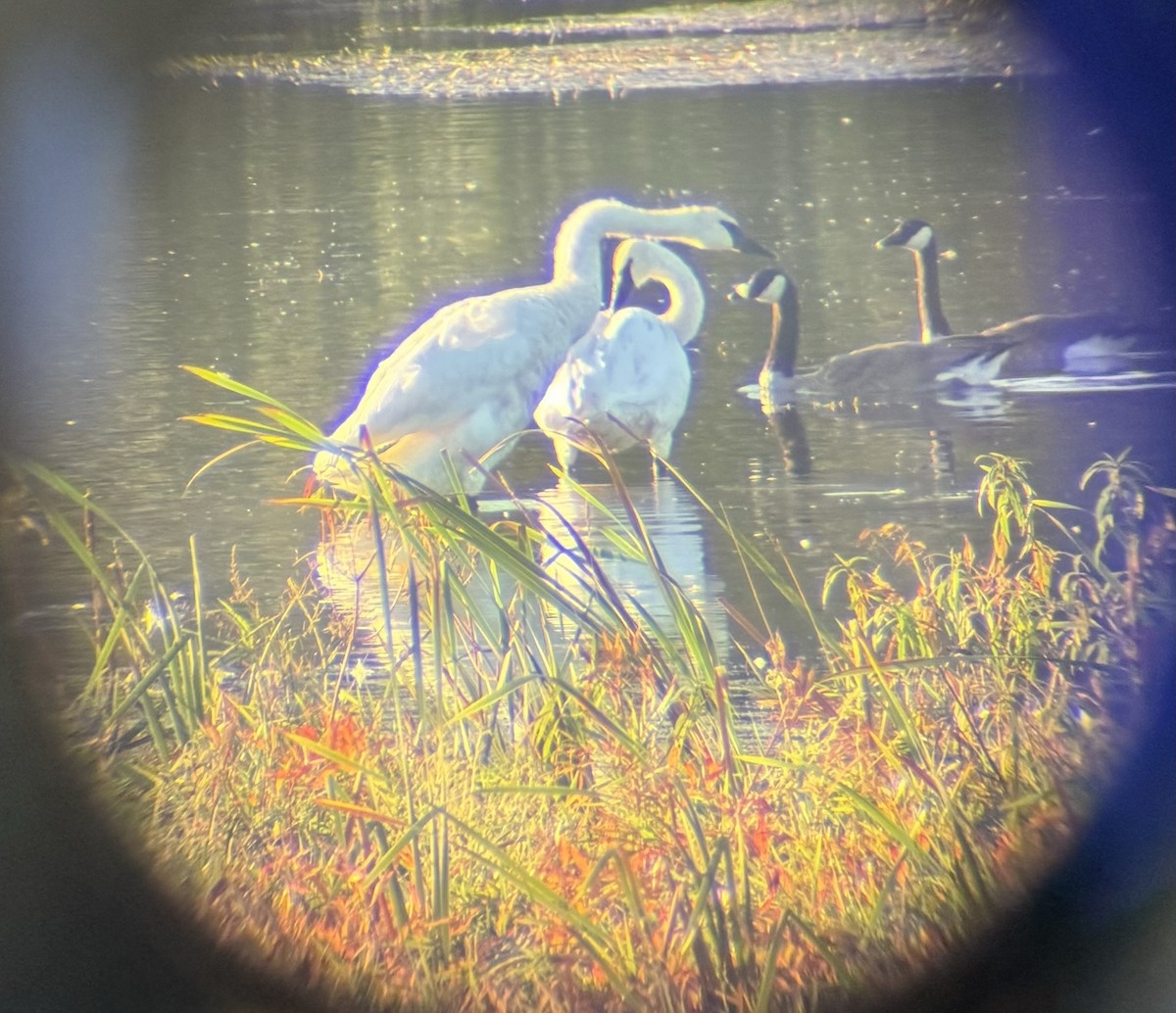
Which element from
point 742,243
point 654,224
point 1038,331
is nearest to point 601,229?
point 654,224

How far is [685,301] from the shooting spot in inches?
78.5

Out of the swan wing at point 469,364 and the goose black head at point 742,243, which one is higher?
the goose black head at point 742,243

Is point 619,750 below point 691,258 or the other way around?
below

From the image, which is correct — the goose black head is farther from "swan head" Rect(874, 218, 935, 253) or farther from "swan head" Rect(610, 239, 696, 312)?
"swan head" Rect(874, 218, 935, 253)

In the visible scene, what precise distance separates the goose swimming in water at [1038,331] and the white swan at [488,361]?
271mm

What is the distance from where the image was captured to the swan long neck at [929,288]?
197 cm

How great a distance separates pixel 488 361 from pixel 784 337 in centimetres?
51

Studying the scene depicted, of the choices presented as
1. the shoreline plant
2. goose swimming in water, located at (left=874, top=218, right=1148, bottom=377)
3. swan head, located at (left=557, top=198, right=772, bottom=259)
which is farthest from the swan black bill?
the shoreline plant

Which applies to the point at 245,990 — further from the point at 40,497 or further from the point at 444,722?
the point at 40,497

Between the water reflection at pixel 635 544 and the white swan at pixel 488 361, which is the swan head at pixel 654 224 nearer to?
the white swan at pixel 488 361

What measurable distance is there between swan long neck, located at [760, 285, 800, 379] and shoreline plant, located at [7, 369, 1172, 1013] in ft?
0.84

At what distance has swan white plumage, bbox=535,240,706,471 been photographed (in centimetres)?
196

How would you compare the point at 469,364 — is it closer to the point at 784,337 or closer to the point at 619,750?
the point at 784,337

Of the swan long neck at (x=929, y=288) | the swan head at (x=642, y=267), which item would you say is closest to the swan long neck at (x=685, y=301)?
the swan head at (x=642, y=267)
